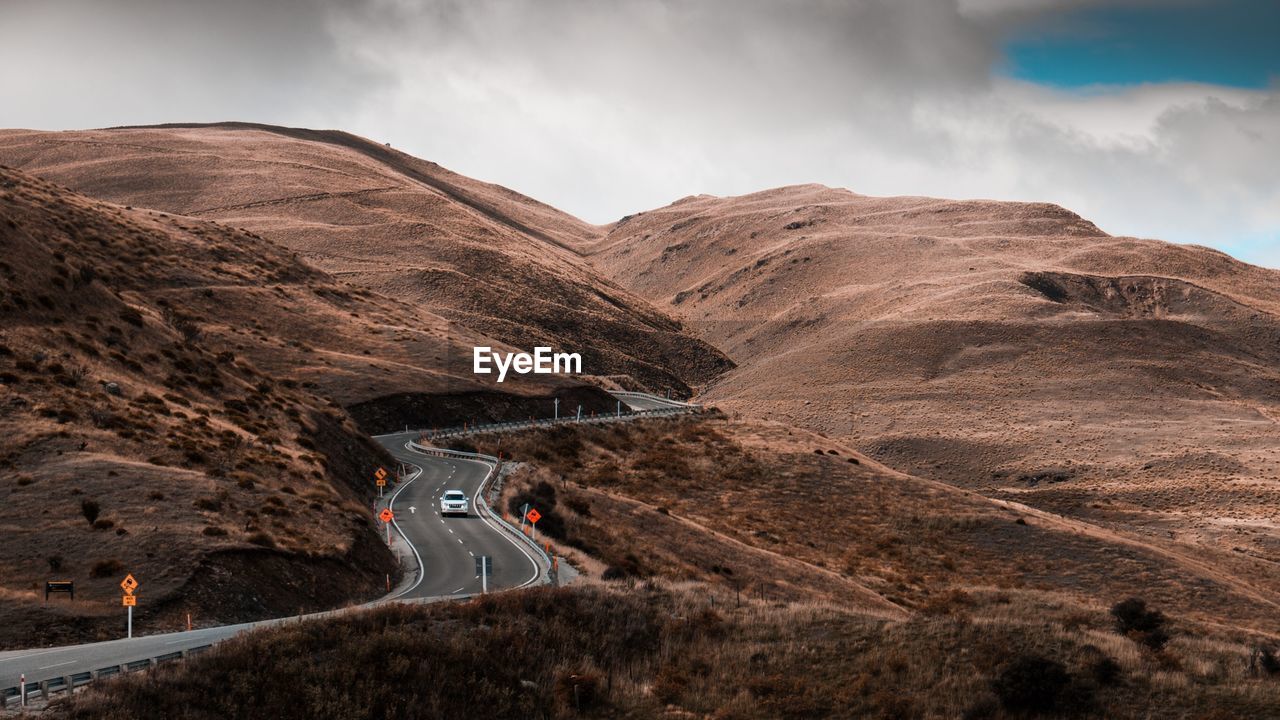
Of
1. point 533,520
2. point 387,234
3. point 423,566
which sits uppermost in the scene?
point 387,234

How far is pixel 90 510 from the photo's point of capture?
28047mm

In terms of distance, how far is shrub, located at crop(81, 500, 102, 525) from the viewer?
1098 inches

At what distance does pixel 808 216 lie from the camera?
7781 inches

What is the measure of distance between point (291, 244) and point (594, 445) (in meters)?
77.6

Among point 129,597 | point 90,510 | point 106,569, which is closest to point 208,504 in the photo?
point 90,510

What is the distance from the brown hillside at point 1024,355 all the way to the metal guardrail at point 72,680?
212ft

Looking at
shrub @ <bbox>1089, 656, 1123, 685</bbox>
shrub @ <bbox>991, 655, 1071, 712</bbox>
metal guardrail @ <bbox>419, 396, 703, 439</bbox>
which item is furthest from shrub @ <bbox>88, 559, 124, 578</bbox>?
metal guardrail @ <bbox>419, 396, 703, 439</bbox>

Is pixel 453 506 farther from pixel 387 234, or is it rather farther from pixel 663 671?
pixel 387 234

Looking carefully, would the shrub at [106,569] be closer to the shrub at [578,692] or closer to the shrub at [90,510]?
the shrub at [90,510]

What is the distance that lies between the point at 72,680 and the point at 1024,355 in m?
113

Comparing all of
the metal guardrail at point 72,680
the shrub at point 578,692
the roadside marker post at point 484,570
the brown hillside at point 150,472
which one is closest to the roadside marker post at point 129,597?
the brown hillside at point 150,472

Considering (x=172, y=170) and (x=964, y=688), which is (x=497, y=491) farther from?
(x=172, y=170)

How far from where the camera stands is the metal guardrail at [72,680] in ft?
55.7

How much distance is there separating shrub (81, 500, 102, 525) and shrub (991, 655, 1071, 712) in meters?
21.8
